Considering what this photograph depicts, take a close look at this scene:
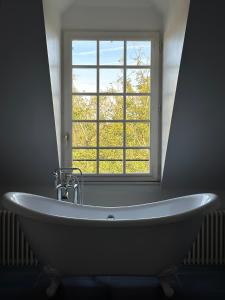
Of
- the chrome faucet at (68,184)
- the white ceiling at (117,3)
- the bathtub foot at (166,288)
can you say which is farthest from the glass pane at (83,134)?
the bathtub foot at (166,288)

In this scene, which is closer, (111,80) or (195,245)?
(195,245)

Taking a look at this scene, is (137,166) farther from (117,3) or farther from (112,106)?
(117,3)

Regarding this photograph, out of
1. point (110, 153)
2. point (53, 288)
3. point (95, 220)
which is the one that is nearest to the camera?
point (95, 220)

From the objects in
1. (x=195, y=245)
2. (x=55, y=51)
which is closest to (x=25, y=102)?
(x=55, y=51)

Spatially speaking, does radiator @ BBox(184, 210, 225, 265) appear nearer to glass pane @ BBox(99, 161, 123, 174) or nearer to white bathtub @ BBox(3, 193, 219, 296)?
white bathtub @ BBox(3, 193, 219, 296)

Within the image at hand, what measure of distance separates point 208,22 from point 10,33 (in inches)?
49.1

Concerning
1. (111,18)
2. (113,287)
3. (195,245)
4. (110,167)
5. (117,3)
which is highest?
(117,3)

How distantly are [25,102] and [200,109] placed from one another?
1.29 metres

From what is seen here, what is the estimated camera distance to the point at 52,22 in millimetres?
3104

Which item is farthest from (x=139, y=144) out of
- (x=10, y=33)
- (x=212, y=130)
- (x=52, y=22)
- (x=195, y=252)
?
(x=10, y=33)

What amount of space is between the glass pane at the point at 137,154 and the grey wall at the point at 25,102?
0.67m

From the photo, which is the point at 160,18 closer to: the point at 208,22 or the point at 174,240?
the point at 208,22

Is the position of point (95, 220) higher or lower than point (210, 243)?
higher

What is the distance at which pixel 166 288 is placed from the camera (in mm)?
2846
